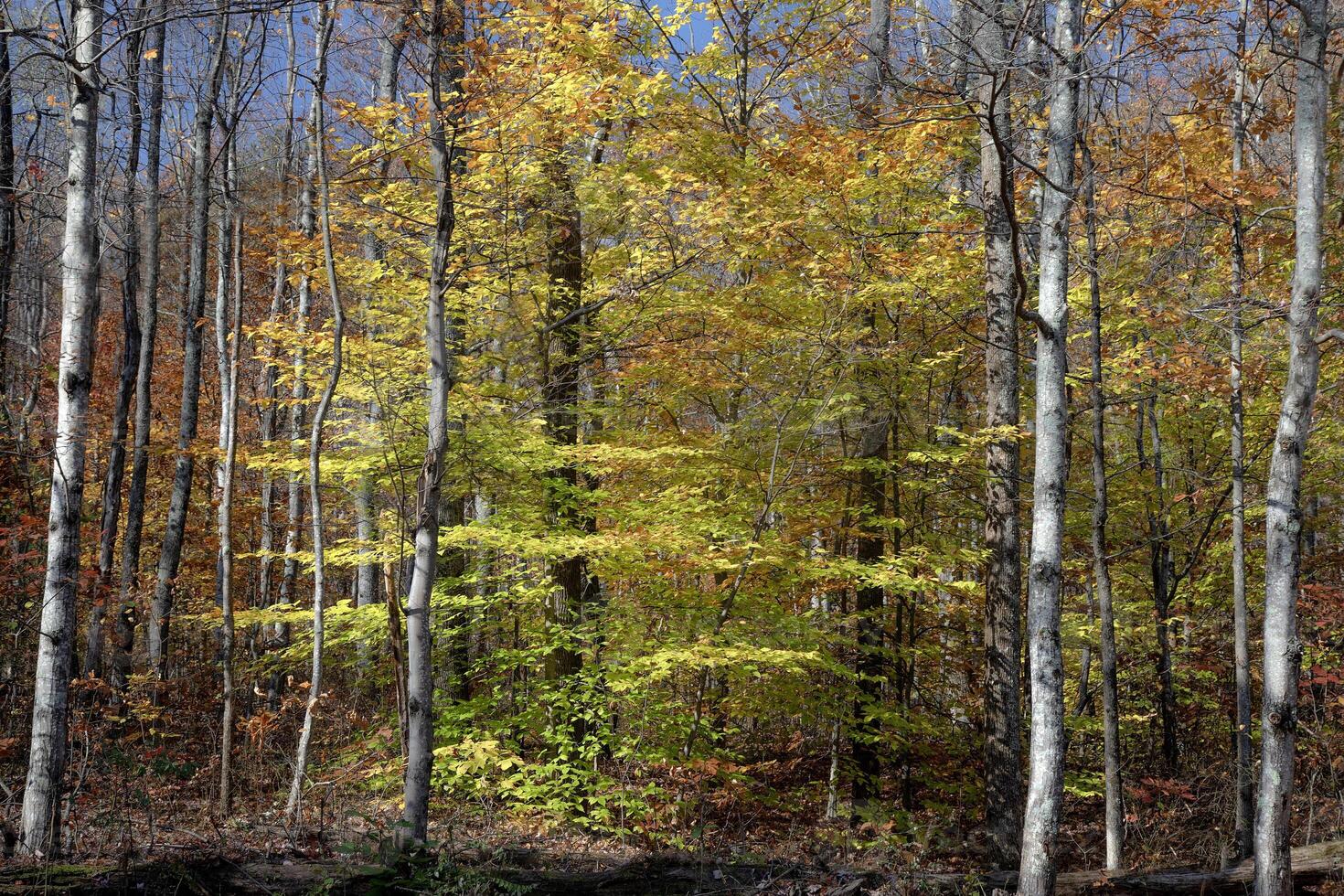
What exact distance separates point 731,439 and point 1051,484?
4.62 m

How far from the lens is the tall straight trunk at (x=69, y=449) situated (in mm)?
6277

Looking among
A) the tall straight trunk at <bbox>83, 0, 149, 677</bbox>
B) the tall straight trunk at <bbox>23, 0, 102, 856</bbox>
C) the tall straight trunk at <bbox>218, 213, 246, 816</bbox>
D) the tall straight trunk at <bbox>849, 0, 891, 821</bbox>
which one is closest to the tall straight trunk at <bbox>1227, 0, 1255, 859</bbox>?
the tall straight trunk at <bbox>849, 0, 891, 821</bbox>

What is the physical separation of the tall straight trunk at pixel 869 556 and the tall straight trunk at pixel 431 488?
520cm

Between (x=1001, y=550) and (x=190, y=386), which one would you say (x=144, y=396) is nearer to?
(x=190, y=386)

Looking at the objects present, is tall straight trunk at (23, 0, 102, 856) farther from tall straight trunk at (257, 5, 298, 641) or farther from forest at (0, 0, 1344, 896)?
tall straight trunk at (257, 5, 298, 641)

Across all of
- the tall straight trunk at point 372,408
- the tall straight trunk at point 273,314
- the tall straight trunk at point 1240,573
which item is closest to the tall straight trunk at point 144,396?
the tall straight trunk at point 273,314

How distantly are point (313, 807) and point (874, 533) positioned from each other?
6.87 metres

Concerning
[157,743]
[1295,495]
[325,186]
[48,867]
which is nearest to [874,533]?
[1295,495]

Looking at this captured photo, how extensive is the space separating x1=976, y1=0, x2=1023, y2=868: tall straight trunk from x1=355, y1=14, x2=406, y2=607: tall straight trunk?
5.55 meters

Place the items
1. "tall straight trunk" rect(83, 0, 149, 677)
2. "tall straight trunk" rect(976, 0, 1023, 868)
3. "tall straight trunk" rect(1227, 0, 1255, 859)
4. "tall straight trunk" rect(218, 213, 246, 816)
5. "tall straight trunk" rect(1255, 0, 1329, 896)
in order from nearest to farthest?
"tall straight trunk" rect(1255, 0, 1329, 896) → "tall straight trunk" rect(976, 0, 1023, 868) → "tall straight trunk" rect(218, 213, 246, 816) → "tall straight trunk" rect(1227, 0, 1255, 859) → "tall straight trunk" rect(83, 0, 149, 677)

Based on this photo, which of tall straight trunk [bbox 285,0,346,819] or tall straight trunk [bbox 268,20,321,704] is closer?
tall straight trunk [bbox 285,0,346,819]

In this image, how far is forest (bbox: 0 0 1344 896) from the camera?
21.3ft

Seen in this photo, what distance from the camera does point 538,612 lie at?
35.9ft

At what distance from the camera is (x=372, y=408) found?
434 inches
